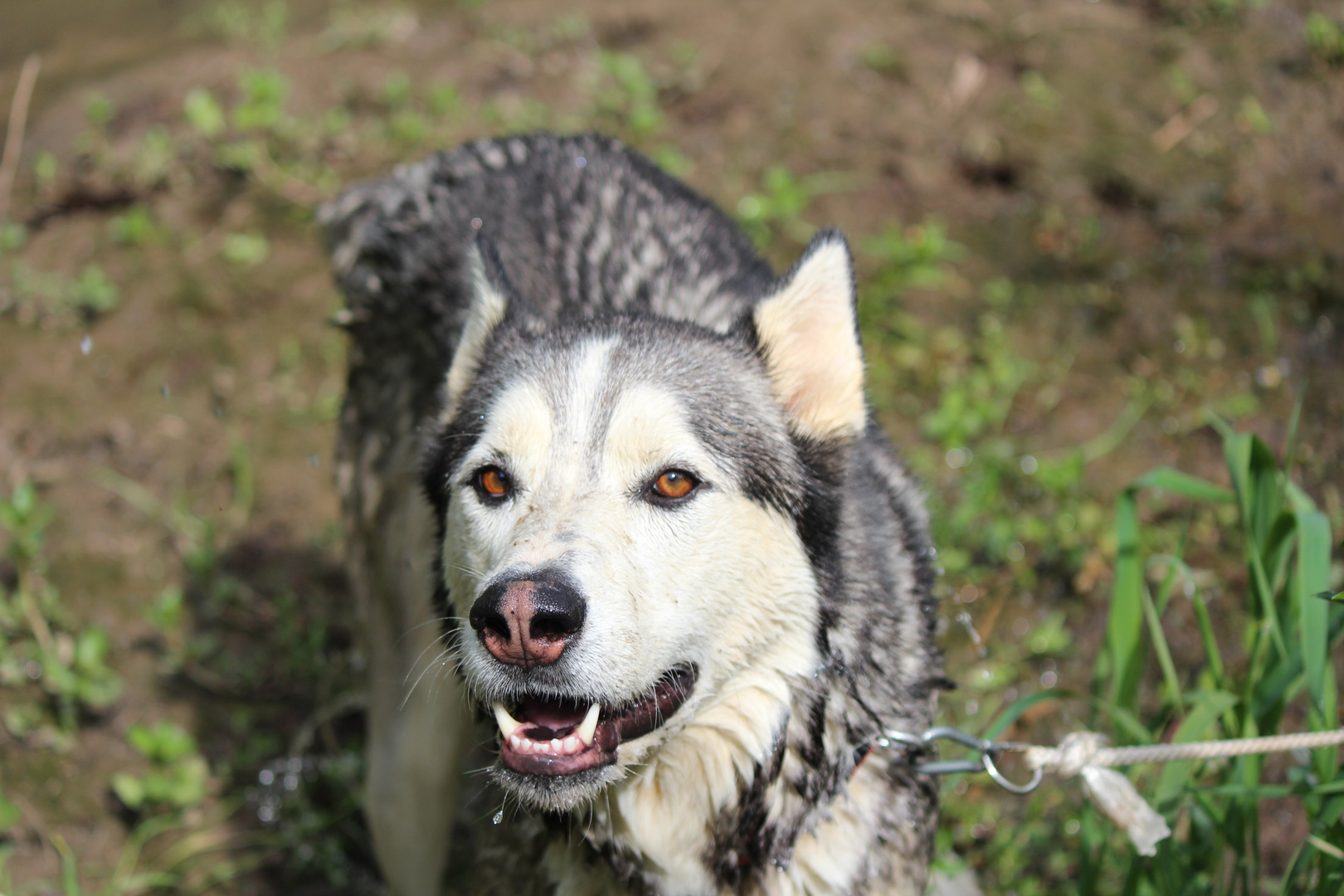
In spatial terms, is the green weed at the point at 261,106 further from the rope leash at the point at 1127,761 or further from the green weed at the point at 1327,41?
the green weed at the point at 1327,41


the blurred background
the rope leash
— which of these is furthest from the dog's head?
the blurred background

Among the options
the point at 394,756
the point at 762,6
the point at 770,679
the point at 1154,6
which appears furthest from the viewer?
the point at 762,6

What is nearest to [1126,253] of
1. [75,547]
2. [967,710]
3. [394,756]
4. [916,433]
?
[916,433]

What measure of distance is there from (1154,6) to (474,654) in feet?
20.2

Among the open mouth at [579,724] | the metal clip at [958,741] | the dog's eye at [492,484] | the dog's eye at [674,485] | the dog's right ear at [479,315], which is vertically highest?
the dog's right ear at [479,315]

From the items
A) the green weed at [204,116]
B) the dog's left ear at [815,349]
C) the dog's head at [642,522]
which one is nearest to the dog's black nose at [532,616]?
the dog's head at [642,522]

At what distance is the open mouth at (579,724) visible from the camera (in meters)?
2.17

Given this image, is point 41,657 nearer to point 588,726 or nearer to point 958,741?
point 588,726

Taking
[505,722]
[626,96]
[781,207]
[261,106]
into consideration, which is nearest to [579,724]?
[505,722]

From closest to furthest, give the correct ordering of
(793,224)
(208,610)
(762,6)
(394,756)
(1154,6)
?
(394,756), (208,610), (793,224), (1154,6), (762,6)

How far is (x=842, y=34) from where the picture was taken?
648cm

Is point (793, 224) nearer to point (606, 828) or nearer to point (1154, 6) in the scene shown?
point (1154, 6)

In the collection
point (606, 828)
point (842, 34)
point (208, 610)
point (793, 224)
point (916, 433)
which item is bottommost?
point (208, 610)

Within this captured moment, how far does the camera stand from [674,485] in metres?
2.30
